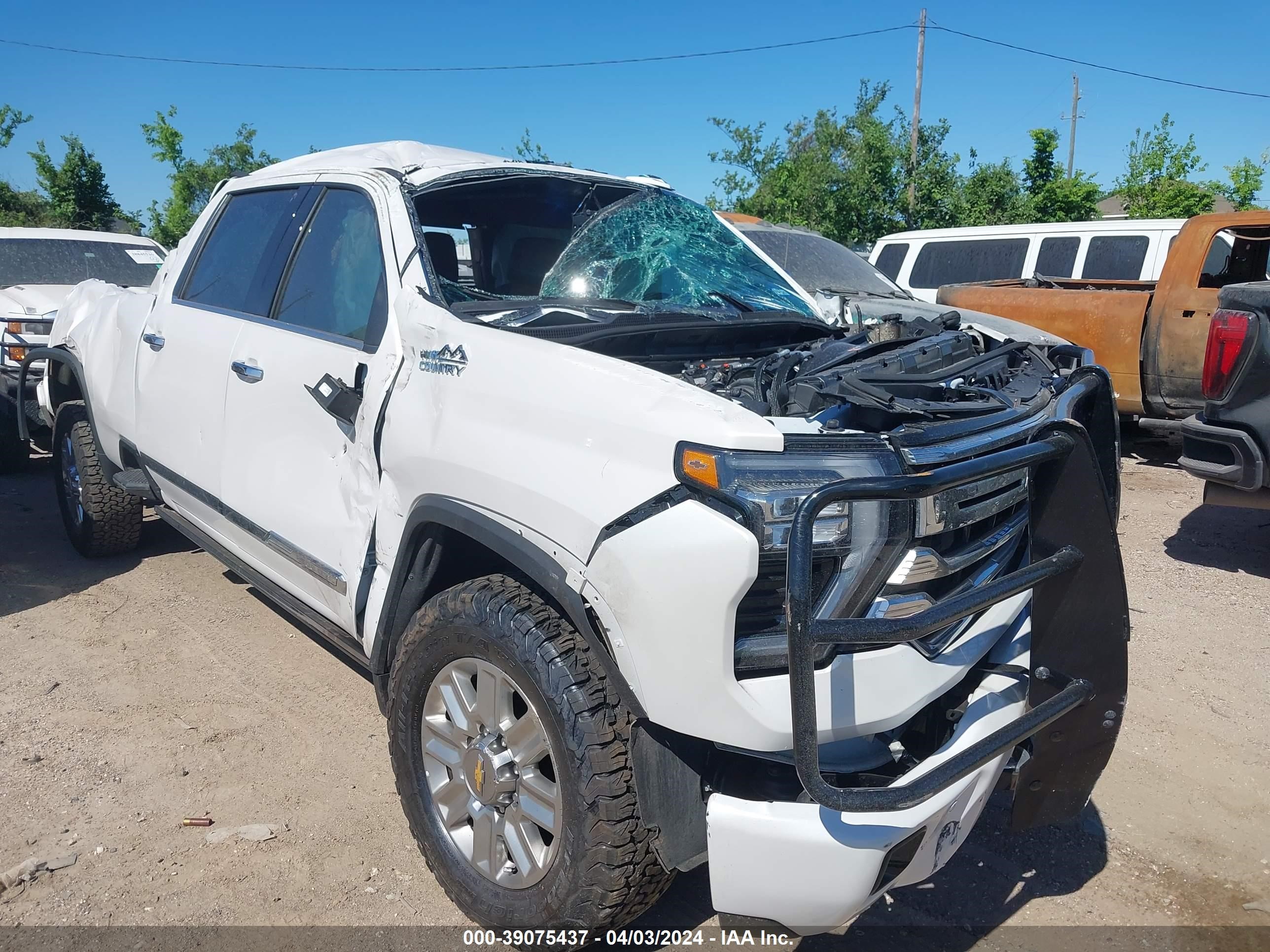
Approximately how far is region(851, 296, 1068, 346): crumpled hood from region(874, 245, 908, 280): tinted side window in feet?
10.00

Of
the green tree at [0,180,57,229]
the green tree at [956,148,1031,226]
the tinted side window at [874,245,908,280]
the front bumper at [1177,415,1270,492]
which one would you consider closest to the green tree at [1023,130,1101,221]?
the green tree at [956,148,1031,226]

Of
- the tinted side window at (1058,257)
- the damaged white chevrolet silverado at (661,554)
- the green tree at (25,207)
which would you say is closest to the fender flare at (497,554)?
the damaged white chevrolet silverado at (661,554)

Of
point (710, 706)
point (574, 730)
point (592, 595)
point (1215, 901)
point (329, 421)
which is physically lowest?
point (1215, 901)

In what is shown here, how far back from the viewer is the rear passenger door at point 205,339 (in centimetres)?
353

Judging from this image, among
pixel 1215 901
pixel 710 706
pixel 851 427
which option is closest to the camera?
pixel 710 706

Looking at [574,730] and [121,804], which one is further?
[121,804]

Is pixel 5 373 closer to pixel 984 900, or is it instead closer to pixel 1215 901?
pixel 984 900

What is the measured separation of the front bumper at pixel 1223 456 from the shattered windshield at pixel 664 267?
2699 mm

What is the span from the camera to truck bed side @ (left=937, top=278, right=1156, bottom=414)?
24.8 feet

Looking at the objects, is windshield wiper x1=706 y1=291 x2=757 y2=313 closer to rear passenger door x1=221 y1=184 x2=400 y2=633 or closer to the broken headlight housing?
rear passenger door x1=221 y1=184 x2=400 y2=633

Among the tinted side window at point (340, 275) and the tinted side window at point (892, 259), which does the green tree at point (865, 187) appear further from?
the tinted side window at point (340, 275)

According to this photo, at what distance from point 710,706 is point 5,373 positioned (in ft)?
22.6

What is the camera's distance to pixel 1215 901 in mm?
2674

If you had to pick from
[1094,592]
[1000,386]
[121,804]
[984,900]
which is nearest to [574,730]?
[1094,592]
